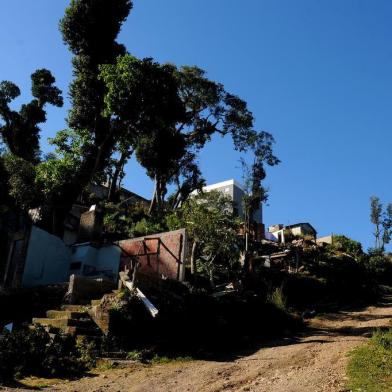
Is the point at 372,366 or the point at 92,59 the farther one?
the point at 92,59

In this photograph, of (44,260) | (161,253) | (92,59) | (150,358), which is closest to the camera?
(150,358)

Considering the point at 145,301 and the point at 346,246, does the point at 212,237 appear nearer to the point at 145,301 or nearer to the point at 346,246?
the point at 145,301

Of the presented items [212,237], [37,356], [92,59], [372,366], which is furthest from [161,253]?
[92,59]

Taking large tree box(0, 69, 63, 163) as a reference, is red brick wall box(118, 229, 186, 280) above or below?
below

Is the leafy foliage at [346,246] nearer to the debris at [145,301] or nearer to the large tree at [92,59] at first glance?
the large tree at [92,59]

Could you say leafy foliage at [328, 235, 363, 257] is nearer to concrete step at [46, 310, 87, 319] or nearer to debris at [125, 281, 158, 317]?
debris at [125, 281, 158, 317]

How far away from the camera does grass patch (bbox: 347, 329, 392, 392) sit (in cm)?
816

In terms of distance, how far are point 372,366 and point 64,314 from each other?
728cm

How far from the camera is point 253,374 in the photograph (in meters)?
9.55

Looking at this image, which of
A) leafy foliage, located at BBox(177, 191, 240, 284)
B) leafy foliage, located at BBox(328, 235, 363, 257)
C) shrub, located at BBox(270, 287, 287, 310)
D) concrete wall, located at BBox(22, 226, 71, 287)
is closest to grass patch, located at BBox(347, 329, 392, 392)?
shrub, located at BBox(270, 287, 287, 310)

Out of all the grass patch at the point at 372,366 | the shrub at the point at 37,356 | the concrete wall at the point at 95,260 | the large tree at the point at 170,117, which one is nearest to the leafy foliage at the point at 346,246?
the large tree at the point at 170,117

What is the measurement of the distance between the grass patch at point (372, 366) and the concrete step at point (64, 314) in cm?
642

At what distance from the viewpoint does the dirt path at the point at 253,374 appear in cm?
859

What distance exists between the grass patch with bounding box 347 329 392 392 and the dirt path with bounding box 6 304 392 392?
0.24 m
